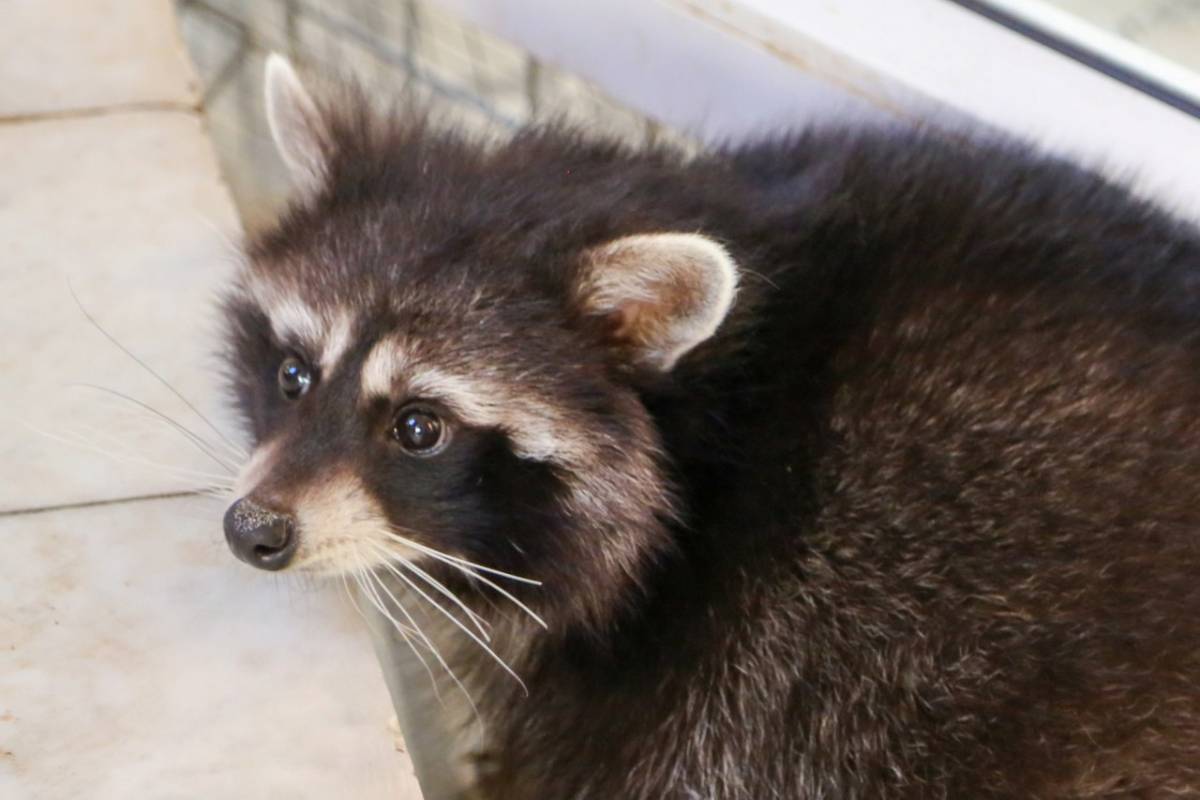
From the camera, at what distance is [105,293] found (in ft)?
5.84

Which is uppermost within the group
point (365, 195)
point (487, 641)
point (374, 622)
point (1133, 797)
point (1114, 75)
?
point (1114, 75)

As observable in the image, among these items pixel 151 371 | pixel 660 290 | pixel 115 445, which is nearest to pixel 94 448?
pixel 115 445

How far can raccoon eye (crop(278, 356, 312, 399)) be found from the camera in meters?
1.40

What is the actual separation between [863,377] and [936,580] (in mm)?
210

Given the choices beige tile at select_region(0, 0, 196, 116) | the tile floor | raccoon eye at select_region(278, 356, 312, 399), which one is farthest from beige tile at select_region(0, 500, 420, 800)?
beige tile at select_region(0, 0, 196, 116)

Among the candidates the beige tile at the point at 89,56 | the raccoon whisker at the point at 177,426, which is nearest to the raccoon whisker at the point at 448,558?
the raccoon whisker at the point at 177,426

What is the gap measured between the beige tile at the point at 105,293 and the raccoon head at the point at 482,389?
0.33 meters

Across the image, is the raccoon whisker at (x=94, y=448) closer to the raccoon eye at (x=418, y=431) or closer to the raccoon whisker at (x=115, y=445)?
the raccoon whisker at (x=115, y=445)

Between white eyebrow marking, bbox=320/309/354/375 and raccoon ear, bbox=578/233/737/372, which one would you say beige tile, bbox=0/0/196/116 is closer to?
white eyebrow marking, bbox=320/309/354/375

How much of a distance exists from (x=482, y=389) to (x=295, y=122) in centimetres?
43

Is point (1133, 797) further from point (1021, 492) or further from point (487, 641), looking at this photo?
point (487, 641)

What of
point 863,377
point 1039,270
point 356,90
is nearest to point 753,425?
point 863,377

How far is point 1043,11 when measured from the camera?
70.9 inches

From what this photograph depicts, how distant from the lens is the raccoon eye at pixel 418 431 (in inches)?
52.6
